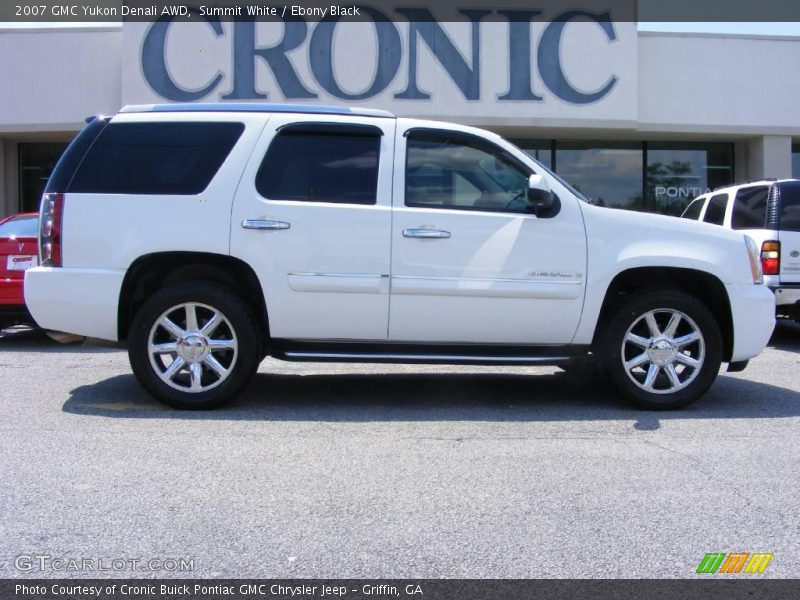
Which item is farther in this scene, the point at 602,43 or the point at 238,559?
the point at 602,43

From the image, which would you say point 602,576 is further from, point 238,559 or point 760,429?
point 760,429

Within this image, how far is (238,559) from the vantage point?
327 cm

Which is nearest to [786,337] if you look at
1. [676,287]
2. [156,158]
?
[676,287]

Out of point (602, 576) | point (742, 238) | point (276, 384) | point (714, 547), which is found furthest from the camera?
point (276, 384)

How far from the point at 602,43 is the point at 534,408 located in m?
11.4

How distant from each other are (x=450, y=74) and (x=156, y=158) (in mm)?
10407

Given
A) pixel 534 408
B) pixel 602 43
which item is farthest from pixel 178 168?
pixel 602 43

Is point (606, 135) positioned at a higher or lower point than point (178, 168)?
higher

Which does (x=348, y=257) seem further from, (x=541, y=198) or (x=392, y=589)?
(x=392, y=589)

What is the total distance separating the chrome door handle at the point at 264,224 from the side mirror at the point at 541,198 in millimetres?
1742

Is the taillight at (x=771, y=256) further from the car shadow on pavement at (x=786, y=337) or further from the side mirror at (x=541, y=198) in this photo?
the side mirror at (x=541, y=198)

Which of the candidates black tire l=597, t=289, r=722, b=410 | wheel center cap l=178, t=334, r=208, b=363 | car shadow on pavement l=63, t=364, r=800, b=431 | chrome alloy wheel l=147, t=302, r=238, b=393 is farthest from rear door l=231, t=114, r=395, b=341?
black tire l=597, t=289, r=722, b=410

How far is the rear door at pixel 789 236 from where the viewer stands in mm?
8719

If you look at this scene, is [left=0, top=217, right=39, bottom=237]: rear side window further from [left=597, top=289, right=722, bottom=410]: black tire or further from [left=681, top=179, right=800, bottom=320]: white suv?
[left=681, top=179, right=800, bottom=320]: white suv
